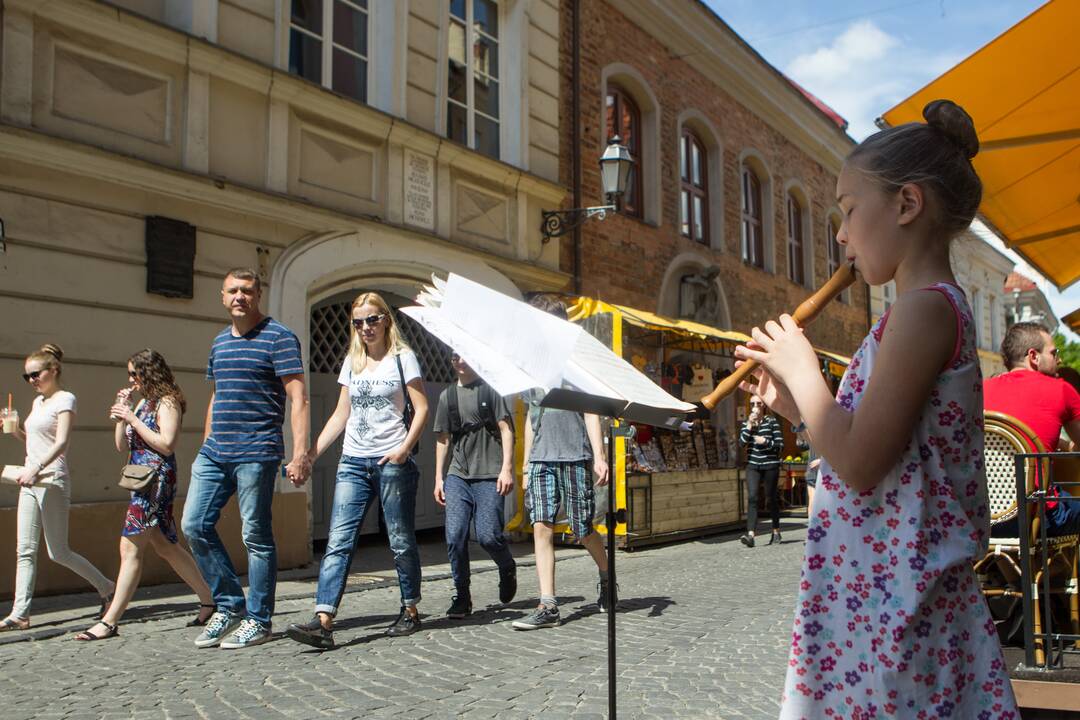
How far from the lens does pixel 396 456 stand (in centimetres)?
562

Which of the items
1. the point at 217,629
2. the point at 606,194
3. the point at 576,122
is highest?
the point at 576,122

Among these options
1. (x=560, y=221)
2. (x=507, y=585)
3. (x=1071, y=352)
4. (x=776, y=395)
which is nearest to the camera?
(x=776, y=395)

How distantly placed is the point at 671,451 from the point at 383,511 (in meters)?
7.64

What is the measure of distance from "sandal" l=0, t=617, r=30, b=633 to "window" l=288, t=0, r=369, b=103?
581cm

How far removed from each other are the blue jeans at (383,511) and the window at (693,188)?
1156 centimetres

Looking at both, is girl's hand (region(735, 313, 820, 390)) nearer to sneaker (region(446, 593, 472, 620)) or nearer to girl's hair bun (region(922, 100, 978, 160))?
girl's hair bun (region(922, 100, 978, 160))

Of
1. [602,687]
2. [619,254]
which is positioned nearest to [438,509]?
[619,254]

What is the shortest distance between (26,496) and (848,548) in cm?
579

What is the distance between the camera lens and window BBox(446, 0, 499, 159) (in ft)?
38.7

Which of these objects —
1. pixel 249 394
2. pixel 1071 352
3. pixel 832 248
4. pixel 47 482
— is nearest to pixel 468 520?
pixel 249 394

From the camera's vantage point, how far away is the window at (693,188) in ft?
55.2

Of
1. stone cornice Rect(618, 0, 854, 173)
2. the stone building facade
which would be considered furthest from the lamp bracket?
stone cornice Rect(618, 0, 854, 173)

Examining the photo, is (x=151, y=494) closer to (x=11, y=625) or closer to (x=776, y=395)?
(x=11, y=625)

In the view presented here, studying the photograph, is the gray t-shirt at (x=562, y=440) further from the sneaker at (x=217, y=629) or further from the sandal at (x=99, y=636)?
the sandal at (x=99, y=636)
